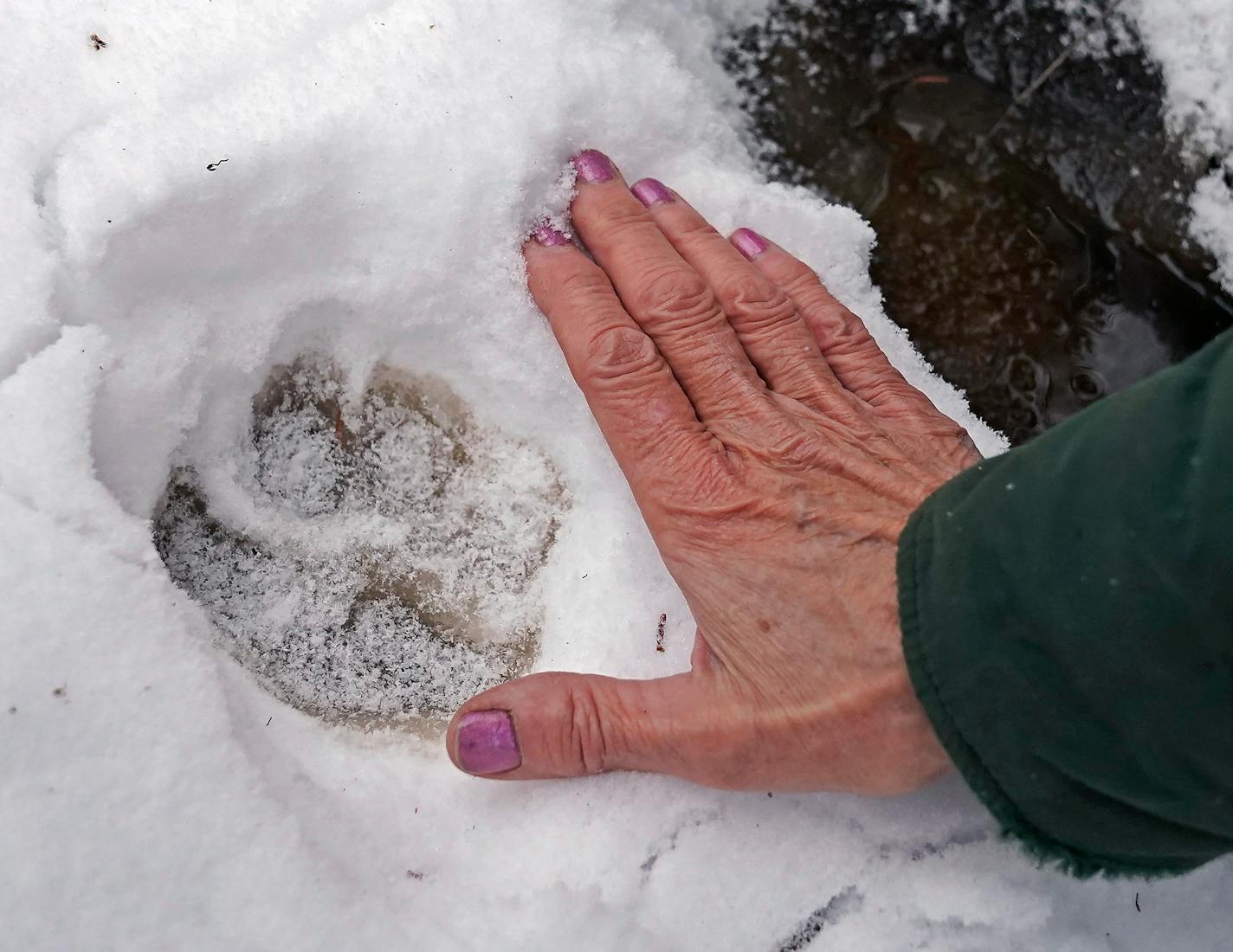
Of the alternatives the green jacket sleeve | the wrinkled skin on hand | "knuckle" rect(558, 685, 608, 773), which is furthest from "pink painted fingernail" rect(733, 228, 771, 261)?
"knuckle" rect(558, 685, 608, 773)

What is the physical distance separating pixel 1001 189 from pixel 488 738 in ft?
3.87

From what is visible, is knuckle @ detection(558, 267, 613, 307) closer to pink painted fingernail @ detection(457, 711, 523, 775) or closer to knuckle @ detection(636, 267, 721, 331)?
knuckle @ detection(636, 267, 721, 331)

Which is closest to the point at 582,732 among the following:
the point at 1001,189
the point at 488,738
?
the point at 488,738

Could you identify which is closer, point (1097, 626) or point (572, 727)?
point (1097, 626)

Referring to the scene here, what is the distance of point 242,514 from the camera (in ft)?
3.93

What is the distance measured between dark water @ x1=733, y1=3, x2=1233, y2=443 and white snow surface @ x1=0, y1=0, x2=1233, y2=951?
0.30 meters

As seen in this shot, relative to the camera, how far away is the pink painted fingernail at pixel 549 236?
4.05 ft

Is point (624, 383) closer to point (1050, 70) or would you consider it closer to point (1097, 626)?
point (1097, 626)

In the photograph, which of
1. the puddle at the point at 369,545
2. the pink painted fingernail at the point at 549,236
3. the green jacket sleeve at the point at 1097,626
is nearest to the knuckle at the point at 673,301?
the pink painted fingernail at the point at 549,236

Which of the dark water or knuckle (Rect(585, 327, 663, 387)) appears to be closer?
knuckle (Rect(585, 327, 663, 387))

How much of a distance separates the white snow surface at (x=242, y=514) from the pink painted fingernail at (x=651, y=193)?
5 centimetres

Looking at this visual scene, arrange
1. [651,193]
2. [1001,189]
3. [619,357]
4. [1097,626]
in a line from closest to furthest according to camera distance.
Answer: [1097,626], [619,357], [651,193], [1001,189]

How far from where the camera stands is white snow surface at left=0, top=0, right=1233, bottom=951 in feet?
3.31

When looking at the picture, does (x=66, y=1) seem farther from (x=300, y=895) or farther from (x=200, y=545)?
(x=300, y=895)
